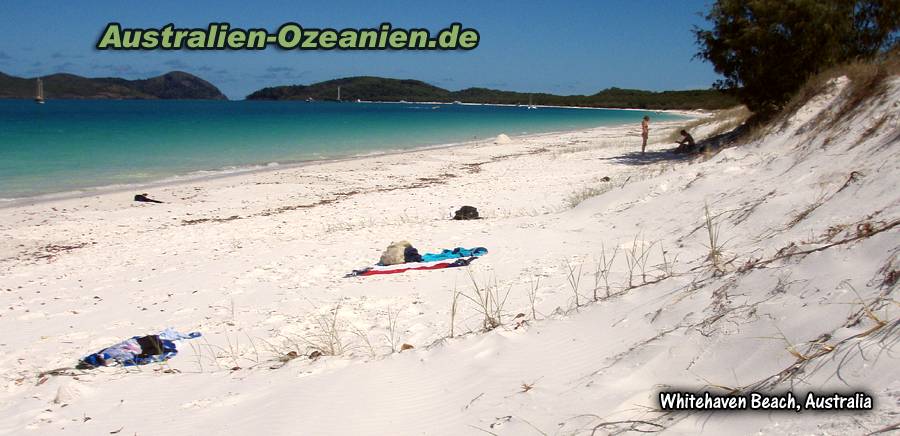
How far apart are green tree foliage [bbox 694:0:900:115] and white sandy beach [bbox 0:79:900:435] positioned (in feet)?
16.6

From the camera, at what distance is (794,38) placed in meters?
14.2

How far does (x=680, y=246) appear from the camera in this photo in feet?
21.2

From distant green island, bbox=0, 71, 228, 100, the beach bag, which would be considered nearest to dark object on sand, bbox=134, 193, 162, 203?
the beach bag

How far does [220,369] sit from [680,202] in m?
6.09

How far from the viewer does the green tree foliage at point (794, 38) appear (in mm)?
13828

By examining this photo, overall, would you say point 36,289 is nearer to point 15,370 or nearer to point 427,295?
point 15,370

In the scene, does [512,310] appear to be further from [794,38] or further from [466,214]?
[794,38]

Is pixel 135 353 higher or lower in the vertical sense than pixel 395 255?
lower

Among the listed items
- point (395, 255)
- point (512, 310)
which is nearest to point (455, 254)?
point (395, 255)

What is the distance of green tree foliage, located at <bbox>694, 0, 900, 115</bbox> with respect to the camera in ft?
45.4

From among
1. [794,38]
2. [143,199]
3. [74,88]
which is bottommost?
[143,199]

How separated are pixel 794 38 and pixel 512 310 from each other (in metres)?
12.8

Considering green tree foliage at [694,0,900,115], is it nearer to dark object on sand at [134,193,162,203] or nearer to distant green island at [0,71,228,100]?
dark object on sand at [134,193,162,203]

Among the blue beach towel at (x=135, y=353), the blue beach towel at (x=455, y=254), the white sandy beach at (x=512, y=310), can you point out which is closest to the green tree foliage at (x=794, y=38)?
the white sandy beach at (x=512, y=310)
